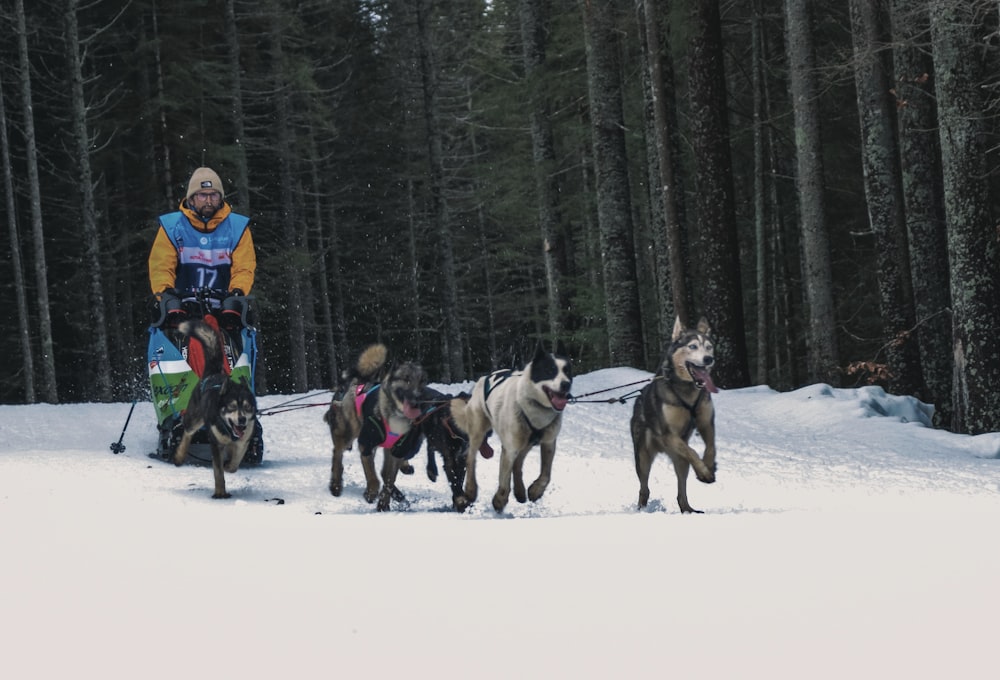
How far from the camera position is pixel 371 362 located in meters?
7.79

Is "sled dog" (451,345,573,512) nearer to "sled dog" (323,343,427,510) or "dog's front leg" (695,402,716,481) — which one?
"sled dog" (323,343,427,510)

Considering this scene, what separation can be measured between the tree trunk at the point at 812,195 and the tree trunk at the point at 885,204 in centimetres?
83

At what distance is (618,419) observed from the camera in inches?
502

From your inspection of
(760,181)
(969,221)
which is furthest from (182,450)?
(760,181)

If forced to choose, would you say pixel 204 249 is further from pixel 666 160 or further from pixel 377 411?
pixel 666 160

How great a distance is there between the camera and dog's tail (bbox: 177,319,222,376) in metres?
8.35

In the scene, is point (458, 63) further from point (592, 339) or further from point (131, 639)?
point (131, 639)

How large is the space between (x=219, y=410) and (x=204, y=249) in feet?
7.61

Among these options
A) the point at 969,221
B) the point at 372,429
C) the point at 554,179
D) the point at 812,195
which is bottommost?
the point at 372,429

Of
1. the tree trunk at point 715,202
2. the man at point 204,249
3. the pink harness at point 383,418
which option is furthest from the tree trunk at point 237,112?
the pink harness at point 383,418

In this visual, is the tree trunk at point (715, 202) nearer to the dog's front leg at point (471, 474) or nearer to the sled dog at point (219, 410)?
the sled dog at point (219, 410)

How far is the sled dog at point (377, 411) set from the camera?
718cm

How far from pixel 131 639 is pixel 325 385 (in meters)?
39.5

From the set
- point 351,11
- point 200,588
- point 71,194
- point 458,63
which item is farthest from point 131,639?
point 458,63
